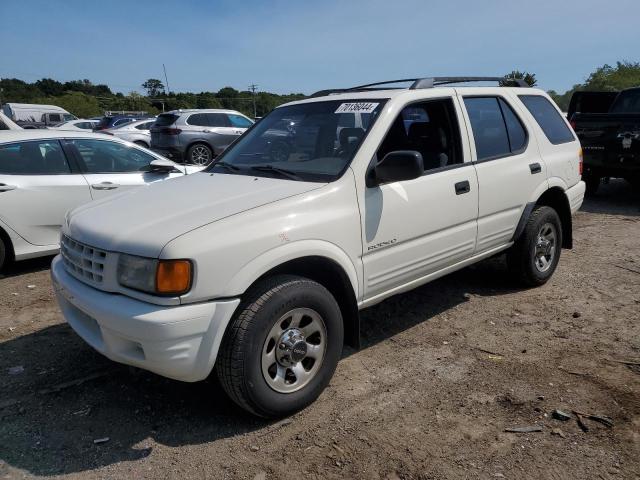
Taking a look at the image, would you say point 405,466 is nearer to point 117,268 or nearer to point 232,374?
point 232,374

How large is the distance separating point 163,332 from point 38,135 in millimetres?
4278

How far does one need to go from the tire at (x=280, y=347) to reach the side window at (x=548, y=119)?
118 inches

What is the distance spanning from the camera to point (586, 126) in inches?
346

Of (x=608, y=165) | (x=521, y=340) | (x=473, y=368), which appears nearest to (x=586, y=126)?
(x=608, y=165)

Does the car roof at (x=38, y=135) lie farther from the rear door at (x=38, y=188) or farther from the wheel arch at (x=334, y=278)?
the wheel arch at (x=334, y=278)

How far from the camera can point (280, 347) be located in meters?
2.84

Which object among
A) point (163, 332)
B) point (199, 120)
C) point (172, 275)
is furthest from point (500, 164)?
point (199, 120)

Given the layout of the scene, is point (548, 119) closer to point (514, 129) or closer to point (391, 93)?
point (514, 129)

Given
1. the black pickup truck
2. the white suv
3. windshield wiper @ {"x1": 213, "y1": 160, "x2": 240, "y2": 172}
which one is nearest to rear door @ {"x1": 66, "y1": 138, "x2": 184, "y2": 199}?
windshield wiper @ {"x1": 213, "y1": 160, "x2": 240, "y2": 172}

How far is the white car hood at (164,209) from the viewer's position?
2.62 metres

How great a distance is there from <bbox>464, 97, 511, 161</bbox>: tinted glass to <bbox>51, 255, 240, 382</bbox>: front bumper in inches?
98.6

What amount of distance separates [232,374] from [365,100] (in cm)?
209

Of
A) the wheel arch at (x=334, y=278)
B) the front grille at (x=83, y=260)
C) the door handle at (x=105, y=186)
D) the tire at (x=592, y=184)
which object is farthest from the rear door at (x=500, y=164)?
the tire at (x=592, y=184)

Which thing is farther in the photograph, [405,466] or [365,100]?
[365,100]
